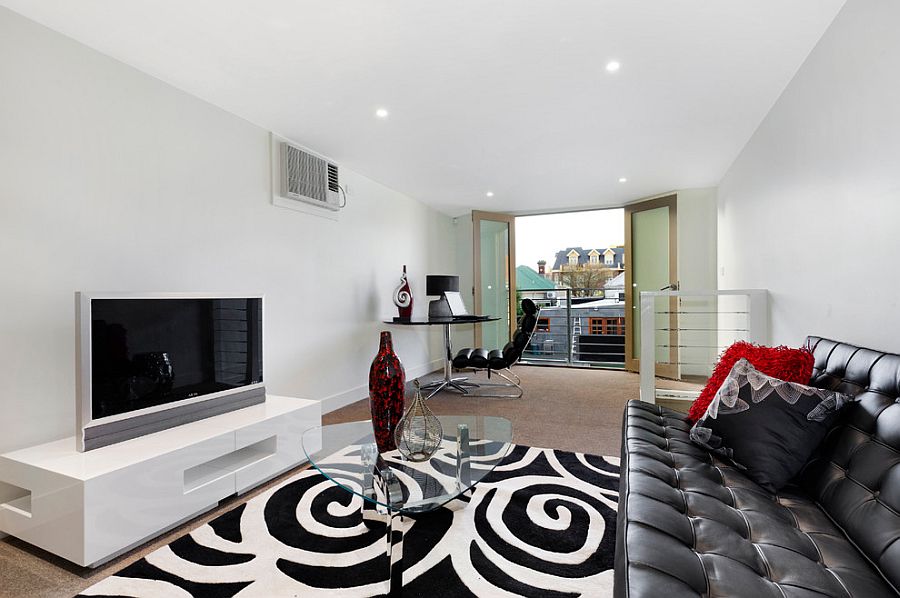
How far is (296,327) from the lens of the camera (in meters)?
3.54

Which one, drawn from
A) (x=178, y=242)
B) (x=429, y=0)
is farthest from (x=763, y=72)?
(x=178, y=242)

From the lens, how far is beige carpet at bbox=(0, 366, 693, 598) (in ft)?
5.34

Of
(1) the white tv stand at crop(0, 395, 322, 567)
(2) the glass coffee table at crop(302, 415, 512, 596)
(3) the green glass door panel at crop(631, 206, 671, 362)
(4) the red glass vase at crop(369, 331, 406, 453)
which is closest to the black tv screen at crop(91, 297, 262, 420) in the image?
(1) the white tv stand at crop(0, 395, 322, 567)

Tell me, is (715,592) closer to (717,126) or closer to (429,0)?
(429,0)

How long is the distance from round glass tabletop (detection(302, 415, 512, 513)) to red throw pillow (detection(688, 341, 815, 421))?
871 mm

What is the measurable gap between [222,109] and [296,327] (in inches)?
63.7

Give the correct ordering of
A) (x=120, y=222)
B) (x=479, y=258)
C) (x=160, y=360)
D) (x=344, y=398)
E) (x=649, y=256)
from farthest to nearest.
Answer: (x=479, y=258) < (x=649, y=256) < (x=344, y=398) < (x=120, y=222) < (x=160, y=360)

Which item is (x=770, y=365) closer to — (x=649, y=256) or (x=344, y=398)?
(x=344, y=398)

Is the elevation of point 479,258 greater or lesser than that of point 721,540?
greater

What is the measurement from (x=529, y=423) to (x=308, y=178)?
2641 millimetres

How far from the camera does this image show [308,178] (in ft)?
11.8

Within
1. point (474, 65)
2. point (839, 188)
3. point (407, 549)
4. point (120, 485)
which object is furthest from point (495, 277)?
point (120, 485)

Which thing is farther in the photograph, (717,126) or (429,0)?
(717,126)

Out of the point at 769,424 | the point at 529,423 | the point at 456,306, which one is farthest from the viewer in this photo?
the point at 456,306
